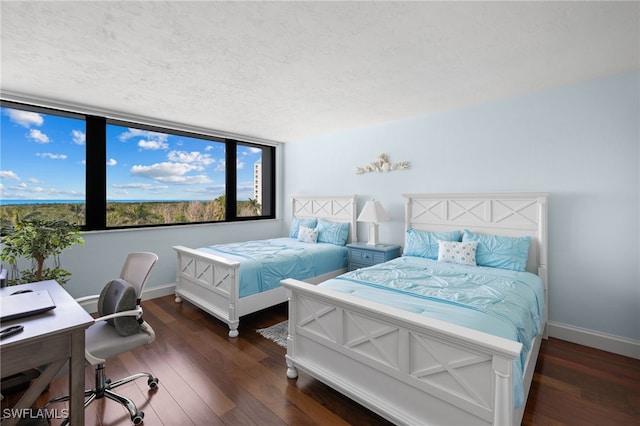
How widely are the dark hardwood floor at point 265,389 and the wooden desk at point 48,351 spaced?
601 millimetres

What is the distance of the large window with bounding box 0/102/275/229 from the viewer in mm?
3607

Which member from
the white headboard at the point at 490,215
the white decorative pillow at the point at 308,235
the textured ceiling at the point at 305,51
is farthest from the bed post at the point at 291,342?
the white decorative pillow at the point at 308,235

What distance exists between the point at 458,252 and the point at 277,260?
2.02 meters

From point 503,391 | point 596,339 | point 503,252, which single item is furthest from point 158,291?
point 596,339

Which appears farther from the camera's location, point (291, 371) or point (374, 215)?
point (374, 215)

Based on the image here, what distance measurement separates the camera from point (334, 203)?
4.91 metres

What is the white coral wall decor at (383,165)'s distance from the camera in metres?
4.11

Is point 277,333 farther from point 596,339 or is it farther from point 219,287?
point 596,339

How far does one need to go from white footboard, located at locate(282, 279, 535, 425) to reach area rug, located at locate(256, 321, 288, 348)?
0.62 metres

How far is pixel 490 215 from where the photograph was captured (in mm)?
3260

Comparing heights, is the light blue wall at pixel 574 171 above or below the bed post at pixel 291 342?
above

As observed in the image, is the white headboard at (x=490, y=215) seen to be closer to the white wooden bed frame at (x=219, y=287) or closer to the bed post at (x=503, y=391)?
the white wooden bed frame at (x=219, y=287)

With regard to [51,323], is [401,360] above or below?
below

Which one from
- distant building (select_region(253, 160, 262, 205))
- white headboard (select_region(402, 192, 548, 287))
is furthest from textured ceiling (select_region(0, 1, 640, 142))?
distant building (select_region(253, 160, 262, 205))
